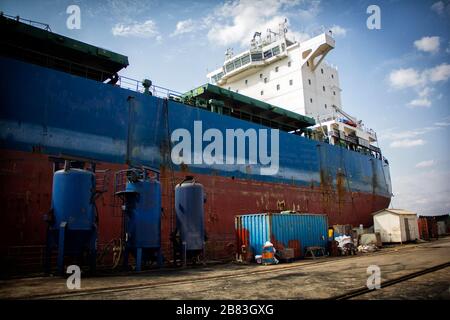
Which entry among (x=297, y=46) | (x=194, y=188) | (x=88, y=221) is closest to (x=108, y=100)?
(x=194, y=188)

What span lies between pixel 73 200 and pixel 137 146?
6.36 m

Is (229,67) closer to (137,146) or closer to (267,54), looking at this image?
(267,54)

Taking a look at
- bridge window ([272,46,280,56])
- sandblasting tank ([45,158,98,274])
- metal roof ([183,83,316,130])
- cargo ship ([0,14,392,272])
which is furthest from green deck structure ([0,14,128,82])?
bridge window ([272,46,280,56])

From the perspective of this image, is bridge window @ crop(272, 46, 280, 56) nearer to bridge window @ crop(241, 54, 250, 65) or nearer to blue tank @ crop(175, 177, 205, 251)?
bridge window @ crop(241, 54, 250, 65)

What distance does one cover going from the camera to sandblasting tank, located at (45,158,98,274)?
33.6ft

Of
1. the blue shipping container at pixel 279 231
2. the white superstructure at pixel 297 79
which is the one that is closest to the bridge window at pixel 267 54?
the white superstructure at pixel 297 79

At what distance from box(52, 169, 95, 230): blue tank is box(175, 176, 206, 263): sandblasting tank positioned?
404 centimetres

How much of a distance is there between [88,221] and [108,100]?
290 inches

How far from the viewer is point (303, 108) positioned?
33.5 meters

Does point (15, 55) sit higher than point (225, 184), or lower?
higher

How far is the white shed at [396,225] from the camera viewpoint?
1030 inches
